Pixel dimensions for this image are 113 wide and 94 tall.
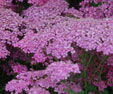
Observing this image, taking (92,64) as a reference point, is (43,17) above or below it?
above

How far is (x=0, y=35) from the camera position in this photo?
1.50 metres

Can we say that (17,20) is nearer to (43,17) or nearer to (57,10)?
(43,17)

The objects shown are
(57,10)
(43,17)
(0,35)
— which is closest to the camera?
(0,35)

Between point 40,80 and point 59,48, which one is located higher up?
point 59,48

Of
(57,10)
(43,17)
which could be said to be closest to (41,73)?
(43,17)

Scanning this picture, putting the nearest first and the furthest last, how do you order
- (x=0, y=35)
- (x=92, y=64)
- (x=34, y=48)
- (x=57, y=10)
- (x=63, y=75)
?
(x=63, y=75) → (x=34, y=48) → (x=0, y=35) → (x=92, y=64) → (x=57, y=10)

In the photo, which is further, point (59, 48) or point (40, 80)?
point (40, 80)

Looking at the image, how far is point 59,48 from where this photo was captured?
127 centimetres

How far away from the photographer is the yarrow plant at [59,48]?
1258 mm

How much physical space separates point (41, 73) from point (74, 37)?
12.6 inches

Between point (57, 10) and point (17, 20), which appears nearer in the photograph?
point (17, 20)

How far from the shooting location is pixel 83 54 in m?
1.42

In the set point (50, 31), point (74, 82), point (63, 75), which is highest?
point (50, 31)

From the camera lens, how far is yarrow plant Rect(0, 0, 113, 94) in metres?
1.26
